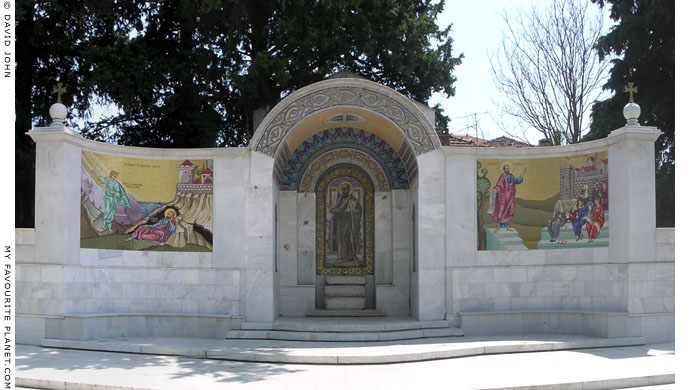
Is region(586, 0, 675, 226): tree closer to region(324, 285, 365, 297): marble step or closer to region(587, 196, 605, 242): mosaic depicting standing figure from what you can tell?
region(587, 196, 605, 242): mosaic depicting standing figure

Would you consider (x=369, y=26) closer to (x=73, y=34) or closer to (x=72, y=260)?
(x=73, y=34)

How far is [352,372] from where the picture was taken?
10.4 metres

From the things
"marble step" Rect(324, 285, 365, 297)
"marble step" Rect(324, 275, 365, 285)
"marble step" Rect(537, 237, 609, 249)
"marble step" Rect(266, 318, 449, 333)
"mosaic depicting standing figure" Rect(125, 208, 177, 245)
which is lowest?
"marble step" Rect(266, 318, 449, 333)

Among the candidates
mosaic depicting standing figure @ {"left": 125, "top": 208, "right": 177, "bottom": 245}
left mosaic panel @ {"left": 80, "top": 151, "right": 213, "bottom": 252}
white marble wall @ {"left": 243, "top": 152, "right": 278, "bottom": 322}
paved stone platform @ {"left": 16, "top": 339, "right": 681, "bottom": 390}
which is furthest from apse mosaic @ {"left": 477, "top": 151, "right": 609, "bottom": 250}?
mosaic depicting standing figure @ {"left": 125, "top": 208, "right": 177, "bottom": 245}

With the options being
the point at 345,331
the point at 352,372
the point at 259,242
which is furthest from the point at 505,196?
the point at 352,372

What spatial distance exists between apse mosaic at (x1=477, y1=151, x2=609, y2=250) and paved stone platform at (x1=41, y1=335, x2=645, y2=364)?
2.11 metres

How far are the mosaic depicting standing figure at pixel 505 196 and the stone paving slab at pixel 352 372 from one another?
3.27 metres

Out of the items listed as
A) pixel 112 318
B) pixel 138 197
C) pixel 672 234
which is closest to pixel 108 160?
pixel 138 197

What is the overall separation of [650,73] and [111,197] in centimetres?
1694

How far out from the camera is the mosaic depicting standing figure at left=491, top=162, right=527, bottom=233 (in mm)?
14219

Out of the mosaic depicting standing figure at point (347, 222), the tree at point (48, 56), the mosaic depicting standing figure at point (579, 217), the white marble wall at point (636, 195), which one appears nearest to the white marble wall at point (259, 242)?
the mosaic depicting standing figure at point (347, 222)

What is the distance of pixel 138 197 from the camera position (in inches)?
546

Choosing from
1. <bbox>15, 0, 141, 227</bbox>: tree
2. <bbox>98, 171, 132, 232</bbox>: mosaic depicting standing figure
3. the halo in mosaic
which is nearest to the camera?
<bbox>98, 171, 132, 232</bbox>: mosaic depicting standing figure

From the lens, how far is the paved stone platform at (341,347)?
1125cm
